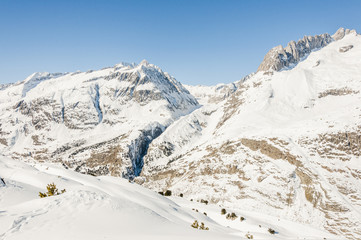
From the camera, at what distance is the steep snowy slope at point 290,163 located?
3029 inches

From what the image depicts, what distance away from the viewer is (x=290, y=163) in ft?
316

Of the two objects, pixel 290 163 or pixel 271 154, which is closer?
pixel 290 163

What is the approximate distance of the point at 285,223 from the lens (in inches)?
1743

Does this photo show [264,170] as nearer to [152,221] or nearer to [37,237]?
[152,221]

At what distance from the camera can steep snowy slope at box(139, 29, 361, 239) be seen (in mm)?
76938

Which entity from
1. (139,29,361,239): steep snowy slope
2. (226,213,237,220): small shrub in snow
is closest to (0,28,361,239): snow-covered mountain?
(139,29,361,239): steep snowy slope

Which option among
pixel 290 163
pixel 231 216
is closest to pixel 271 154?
pixel 290 163

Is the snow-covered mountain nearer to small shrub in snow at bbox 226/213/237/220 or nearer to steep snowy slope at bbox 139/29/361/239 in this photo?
steep snowy slope at bbox 139/29/361/239

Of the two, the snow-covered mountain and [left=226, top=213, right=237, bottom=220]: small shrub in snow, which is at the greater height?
the snow-covered mountain

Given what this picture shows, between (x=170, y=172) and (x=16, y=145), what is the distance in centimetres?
16379

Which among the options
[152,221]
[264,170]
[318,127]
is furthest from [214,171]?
[152,221]

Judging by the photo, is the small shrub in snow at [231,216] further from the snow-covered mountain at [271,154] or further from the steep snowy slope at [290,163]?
the steep snowy slope at [290,163]

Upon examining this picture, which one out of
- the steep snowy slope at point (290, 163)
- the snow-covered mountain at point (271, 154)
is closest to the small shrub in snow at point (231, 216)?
the snow-covered mountain at point (271, 154)

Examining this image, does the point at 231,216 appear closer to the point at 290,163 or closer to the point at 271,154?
the point at 290,163
